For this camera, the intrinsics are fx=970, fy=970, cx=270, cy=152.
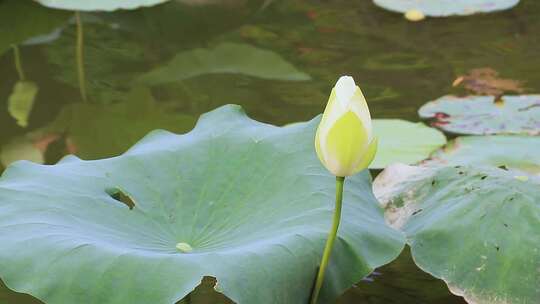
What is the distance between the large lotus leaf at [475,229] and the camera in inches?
53.5

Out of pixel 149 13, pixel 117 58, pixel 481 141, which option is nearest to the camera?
pixel 481 141

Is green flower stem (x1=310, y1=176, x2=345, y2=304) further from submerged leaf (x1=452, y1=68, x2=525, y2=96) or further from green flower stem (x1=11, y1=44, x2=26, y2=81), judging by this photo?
green flower stem (x1=11, y1=44, x2=26, y2=81)

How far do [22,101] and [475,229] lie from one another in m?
1.50

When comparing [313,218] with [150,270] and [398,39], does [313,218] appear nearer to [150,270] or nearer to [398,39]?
[150,270]

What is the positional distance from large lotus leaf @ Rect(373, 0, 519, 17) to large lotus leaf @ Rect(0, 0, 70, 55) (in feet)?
3.47

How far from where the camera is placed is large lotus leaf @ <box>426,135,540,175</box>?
6.11 feet

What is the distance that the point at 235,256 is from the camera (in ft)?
3.82

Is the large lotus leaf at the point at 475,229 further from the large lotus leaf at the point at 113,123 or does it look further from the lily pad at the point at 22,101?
the lily pad at the point at 22,101

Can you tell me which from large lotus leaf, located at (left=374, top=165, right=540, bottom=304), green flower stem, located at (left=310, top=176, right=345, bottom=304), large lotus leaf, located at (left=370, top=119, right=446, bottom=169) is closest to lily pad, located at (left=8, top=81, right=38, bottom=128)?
large lotus leaf, located at (left=370, top=119, right=446, bottom=169)

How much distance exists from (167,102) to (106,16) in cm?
86

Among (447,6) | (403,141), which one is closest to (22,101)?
(403,141)

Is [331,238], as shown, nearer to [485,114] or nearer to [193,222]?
[193,222]

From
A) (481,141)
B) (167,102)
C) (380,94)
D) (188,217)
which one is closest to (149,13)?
(167,102)

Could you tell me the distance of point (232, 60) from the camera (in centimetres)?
278
